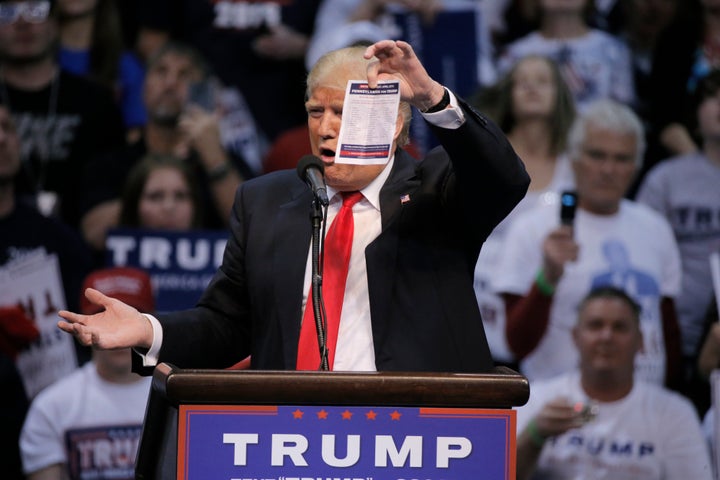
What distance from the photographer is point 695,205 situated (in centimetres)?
584

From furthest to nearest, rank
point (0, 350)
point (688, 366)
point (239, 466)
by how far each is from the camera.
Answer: point (688, 366) → point (0, 350) → point (239, 466)

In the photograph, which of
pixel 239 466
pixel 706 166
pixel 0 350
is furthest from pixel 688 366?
pixel 239 466

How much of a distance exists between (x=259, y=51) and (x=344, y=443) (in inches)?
169

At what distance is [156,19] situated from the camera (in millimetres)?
6805

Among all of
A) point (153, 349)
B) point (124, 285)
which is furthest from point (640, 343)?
point (153, 349)

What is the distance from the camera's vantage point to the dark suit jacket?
2.81m

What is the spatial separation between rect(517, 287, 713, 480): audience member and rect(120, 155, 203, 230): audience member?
1.69m

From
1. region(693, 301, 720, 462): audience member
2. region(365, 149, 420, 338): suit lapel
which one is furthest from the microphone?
region(693, 301, 720, 462): audience member

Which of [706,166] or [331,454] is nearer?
[331,454]

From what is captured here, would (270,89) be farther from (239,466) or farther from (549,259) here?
(239,466)

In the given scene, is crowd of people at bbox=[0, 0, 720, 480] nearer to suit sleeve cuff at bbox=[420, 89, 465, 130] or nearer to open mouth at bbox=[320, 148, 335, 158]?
open mouth at bbox=[320, 148, 335, 158]

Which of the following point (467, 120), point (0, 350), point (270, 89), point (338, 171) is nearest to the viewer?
point (467, 120)

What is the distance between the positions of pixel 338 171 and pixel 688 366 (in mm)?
3107

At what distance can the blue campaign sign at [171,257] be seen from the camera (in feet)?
17.3
